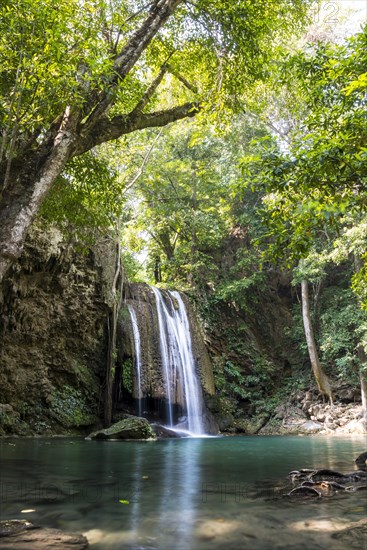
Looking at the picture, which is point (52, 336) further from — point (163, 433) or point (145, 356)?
point (163, 433)

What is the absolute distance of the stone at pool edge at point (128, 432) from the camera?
10992 millimetres

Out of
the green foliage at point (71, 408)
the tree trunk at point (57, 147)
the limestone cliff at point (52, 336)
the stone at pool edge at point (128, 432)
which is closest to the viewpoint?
the tree trunk at point (57, 147)

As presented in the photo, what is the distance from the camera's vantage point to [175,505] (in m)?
3.60

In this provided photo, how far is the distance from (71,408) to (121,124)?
909cm

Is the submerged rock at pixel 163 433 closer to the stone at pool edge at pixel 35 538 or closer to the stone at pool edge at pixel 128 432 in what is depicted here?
the stone at pool edge at pixel 128 432

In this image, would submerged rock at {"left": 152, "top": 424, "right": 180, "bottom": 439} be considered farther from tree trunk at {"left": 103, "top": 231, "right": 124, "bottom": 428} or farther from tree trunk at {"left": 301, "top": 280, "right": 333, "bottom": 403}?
tree trunk at {"left": 301, "top": 280, "right": 333, "bottom": 403}

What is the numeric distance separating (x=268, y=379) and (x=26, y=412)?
38.2ft

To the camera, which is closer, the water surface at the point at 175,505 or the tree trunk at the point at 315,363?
the water surface at the point at 175,505

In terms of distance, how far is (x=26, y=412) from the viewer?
1191 centimetres

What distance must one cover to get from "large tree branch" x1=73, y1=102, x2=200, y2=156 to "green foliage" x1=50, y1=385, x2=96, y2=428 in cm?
864

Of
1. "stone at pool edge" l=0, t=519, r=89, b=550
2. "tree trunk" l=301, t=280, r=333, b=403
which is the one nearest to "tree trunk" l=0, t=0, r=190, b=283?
"stone at pool edge" l=0, t=519, r=89, b=550

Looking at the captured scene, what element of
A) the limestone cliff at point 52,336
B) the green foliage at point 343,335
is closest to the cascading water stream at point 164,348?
the limestone cliff at point 52,336

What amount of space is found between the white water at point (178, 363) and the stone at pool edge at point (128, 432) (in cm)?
322

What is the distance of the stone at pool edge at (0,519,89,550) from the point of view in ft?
7.93
